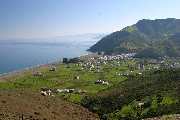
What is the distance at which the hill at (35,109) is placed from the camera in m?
41.1

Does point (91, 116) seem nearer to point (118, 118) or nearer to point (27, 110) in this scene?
point (118, 118)

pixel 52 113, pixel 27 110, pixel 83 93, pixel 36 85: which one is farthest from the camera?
pixel 36 85

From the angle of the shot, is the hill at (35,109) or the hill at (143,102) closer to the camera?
the hill at (35,109)

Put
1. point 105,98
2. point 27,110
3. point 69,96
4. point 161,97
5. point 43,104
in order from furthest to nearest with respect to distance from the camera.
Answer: point 69,96 → point 105,98 → point 161,97 → point 43,104 → point 27,110

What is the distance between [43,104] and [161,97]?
2965cm

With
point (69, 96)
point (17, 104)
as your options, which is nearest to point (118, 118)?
point (17, 104)

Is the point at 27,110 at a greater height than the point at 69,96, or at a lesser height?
greater

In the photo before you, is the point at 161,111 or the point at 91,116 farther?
the point at 91,116

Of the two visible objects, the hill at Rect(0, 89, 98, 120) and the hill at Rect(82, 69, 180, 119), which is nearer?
the hill at Rect(0, 89, 98, 120)

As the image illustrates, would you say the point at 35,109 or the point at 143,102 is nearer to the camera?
the point at 35,109

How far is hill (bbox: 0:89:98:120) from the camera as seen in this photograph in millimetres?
41138

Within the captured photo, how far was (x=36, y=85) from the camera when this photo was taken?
9738 centimetres

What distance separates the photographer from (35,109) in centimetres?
4656

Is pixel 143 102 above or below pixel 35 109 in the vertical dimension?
below
